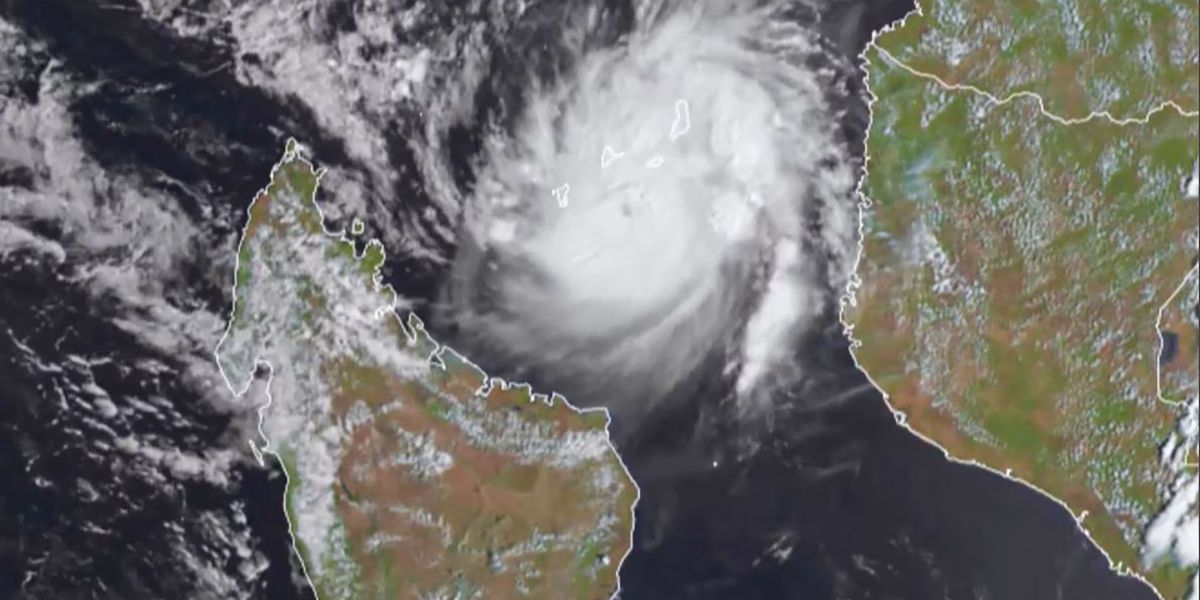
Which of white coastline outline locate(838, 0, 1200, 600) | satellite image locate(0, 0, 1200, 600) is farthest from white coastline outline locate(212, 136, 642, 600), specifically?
white coastline outline locate(838, 0, 1200, 600)

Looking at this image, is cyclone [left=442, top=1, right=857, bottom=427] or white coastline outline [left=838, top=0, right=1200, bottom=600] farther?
white coastline outline [left=838, top=0, right=1200, bottom=600]

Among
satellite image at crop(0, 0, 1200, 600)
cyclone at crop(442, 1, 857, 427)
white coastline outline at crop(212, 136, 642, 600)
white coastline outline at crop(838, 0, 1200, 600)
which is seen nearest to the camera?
satellite image at crop(0, 0, 1200, 600)

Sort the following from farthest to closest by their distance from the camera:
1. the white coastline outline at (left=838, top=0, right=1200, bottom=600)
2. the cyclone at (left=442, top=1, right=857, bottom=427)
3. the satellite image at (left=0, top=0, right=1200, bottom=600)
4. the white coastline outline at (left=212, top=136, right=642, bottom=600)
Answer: the white coastline outline at (left=838, top=0, right=1200, bottom=600), the cyclone at (left=442, top=1, right=857, bottom=427), the white coastline outline at (left=212, top=136, right=642, bottom=600), the satellite image at (left=0, top=0, right=1200, bottom=600)

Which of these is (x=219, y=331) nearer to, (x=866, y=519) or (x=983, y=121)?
(x=866, y=519)

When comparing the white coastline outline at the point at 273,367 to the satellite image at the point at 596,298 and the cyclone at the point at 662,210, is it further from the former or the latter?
the cyclone at the point at 662,210

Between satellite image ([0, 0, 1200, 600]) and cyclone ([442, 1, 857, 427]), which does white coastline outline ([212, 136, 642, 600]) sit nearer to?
satellite image ([0, 0, 1200, 600])

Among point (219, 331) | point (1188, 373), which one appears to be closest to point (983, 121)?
point (1188, 373)
